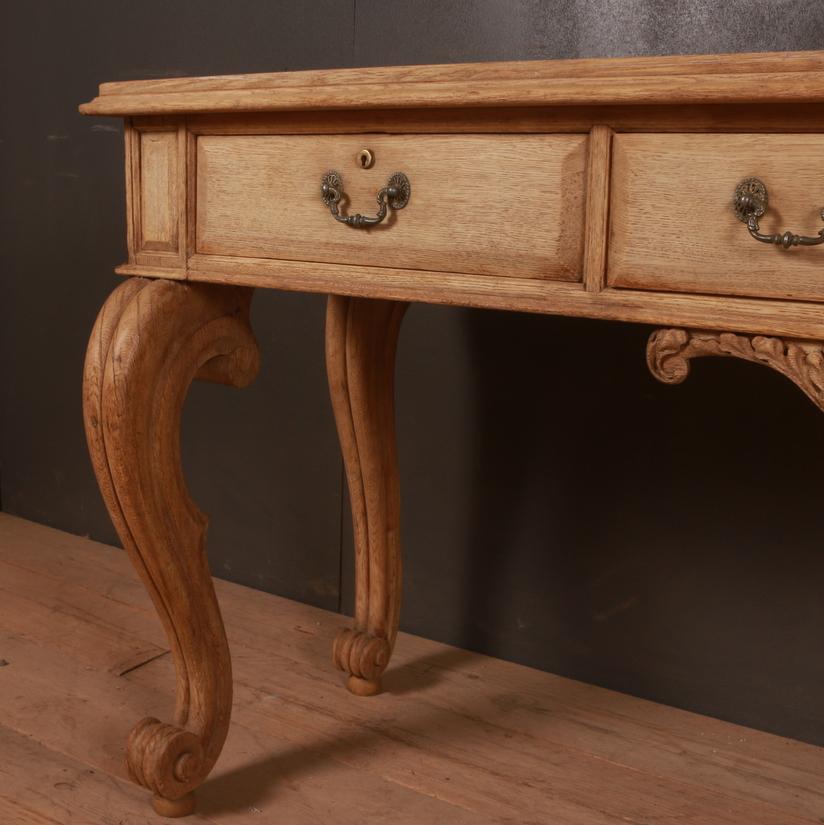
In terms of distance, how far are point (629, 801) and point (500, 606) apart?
1.61 ft

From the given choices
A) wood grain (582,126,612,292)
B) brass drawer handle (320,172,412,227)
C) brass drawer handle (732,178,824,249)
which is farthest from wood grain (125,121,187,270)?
brass drawer handle (732,178,824,249)

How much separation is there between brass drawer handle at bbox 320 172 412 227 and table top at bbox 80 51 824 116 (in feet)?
0.24

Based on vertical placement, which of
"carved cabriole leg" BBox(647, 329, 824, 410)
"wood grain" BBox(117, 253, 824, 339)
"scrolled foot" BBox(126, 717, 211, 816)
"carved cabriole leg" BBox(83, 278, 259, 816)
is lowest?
"scrolled foot" BBox(126, 717, 211, 816)

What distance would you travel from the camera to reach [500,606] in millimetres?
1836

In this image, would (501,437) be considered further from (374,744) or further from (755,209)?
(755,209)

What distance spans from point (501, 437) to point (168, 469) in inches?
27.2

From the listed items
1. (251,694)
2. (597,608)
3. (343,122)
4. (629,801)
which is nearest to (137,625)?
(251,694)

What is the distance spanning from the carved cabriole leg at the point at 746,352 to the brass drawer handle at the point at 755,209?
0.28 ft

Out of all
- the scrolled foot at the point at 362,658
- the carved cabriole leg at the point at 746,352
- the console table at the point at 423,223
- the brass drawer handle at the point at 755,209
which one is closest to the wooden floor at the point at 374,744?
the scrolled foot at the point at 362,658

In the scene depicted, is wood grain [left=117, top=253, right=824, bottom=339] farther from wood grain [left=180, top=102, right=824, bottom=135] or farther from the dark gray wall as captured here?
the dark gray wall

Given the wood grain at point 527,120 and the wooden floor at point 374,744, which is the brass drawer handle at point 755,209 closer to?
the wood grain at point 527,120

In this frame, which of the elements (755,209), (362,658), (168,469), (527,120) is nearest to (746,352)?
(755,209)

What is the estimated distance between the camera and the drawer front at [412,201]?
3.32ft

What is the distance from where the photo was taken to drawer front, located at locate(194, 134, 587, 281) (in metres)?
1.01
